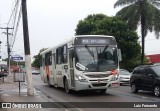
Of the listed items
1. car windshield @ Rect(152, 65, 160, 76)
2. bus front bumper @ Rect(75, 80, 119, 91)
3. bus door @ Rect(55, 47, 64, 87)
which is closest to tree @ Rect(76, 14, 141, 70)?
bus door @ Rect(55, 47, 64, 87)

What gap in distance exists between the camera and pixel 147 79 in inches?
816

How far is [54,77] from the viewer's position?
26.2 metres

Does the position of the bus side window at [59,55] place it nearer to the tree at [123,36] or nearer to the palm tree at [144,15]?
the tree at [123,36]

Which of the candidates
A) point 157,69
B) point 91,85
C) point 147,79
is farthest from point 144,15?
point 91,85

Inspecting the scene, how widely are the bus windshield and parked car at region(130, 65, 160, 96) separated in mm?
2048

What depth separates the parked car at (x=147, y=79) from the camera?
65.0 ft

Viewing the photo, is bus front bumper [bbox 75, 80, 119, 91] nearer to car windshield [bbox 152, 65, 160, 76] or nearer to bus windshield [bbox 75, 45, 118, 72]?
bus windshield [bbox 75, 45, 118, 72]

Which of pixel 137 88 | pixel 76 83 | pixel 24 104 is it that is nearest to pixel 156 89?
pixel 137 88

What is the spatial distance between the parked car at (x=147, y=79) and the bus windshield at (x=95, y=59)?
2048mm

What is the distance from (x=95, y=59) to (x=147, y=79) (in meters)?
3.27

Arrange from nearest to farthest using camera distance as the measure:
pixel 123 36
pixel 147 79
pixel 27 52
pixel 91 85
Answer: pixel 91 85, pixel 147 79, pixel 27 52, pixel 123 36

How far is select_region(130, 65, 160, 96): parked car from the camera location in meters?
19.8

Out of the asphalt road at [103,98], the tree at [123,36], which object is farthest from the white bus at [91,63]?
the tree at [123,36]

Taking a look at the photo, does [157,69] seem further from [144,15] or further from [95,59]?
[144,15]
